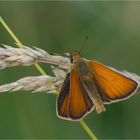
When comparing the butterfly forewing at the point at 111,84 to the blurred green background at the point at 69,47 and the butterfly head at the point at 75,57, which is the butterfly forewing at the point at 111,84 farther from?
the blurred green background at the point at 69,47

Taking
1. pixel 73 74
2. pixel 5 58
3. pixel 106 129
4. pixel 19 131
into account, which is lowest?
pixel 106 129

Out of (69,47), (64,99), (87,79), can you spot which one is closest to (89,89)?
(87,79)

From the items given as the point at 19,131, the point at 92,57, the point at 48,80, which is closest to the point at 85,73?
the point at 48,80

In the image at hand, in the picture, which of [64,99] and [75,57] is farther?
[75,57]

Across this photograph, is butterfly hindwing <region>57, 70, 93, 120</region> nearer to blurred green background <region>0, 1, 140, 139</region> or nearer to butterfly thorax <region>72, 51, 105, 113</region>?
butterfly thorax <region>72, 51, 105, 113</region>

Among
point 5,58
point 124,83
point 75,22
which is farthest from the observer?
point 75,22

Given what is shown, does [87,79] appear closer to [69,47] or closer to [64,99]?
[64,99]

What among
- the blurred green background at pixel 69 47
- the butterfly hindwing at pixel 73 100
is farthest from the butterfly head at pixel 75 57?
the blurred green background at pixel 69 47

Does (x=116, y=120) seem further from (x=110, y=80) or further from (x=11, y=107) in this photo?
(x=110, y=80)
